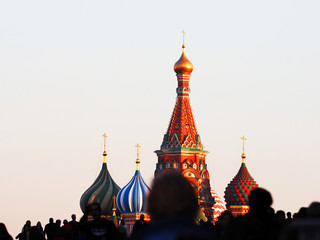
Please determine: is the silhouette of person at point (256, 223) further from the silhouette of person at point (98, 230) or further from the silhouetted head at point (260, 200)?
the silhouette of person at point (98, 230)

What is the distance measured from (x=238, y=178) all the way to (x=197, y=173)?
579 centimetres

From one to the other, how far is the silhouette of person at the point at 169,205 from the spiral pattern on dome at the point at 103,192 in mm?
63187

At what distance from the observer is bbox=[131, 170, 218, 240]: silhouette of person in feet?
17.9

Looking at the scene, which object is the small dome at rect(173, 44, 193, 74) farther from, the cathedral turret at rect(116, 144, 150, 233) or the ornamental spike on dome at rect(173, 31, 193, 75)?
the cathedral turret at rect(116, 144, 150, 233)

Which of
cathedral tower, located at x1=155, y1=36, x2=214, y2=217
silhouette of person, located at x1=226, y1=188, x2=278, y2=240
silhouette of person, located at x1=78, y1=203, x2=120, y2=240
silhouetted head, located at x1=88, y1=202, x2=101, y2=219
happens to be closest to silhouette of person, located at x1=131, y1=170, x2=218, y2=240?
silhouette of person, located at x1=226, y1=188, x2=278, y2=240

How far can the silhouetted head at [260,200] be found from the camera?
7770 mm

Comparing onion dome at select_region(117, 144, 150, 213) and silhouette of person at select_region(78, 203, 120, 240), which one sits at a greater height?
onion dome at select_region(117, 144, 150, 213)

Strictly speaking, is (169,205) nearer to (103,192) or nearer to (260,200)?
(260,200)

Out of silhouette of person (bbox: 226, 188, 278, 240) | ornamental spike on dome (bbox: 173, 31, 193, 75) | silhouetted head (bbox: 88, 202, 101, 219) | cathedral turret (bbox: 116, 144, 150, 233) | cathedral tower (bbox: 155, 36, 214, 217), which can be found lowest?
silhouette of person (bbox: 226, 188, 278, 240)

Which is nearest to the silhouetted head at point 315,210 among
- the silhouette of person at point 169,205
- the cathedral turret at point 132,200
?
the silhouette of person at point 169,205

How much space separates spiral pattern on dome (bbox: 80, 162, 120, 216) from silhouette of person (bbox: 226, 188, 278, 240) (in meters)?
61.1

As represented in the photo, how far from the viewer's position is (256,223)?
7273 mm

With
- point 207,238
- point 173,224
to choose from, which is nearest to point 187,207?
point 173,224

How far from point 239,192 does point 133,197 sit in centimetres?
946
